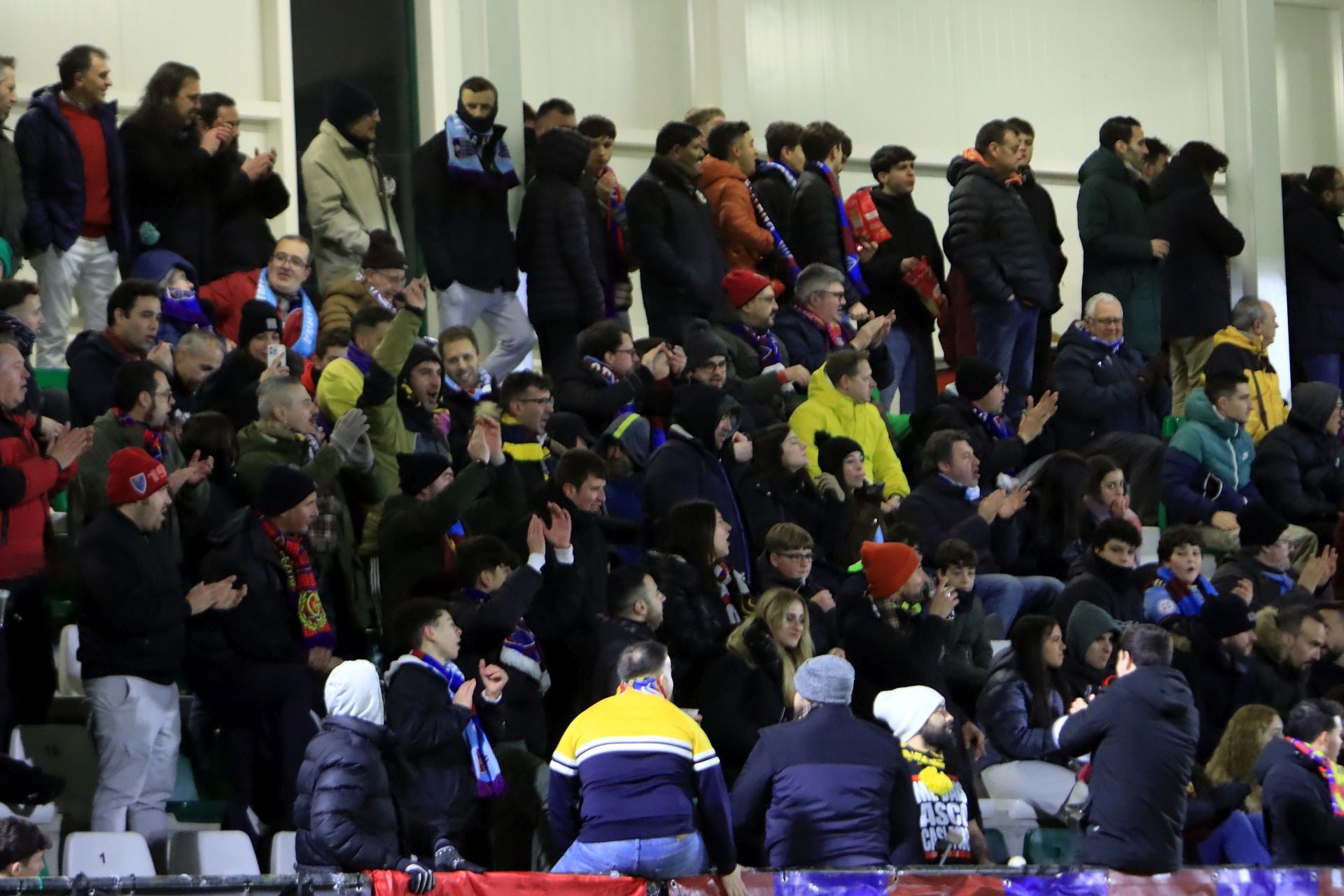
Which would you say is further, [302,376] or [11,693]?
[302,376]

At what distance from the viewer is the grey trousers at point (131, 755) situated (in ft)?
27.4

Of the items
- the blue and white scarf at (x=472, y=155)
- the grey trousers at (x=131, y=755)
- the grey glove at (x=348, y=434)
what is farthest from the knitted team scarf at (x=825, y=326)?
the grey trousers at (x=131, y=755)

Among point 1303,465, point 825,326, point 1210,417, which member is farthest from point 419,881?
point 1303,465

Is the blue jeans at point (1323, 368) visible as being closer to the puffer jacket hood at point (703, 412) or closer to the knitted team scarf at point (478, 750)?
the puffer jacket hood at point (703, 412)

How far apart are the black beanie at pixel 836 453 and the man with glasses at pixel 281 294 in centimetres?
248

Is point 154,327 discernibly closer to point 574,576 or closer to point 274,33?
point 574,576

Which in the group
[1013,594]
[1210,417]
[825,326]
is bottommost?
[1013,594]

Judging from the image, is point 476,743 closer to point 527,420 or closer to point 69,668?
point 69,668

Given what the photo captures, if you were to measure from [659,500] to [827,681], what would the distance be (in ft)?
9.58

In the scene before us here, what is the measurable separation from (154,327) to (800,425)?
3473 millimetres

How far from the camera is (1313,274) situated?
15812mm

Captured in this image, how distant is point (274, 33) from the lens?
51.4ft

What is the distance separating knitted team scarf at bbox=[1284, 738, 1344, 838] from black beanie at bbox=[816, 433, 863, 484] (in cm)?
271

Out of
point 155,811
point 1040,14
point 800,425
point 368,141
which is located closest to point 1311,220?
point 1040,14
